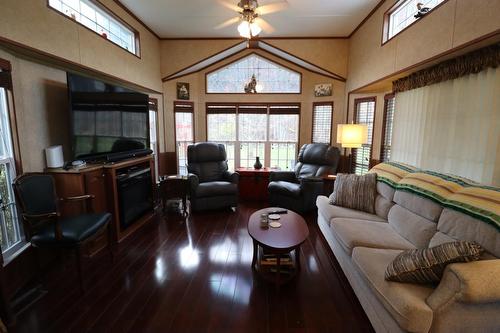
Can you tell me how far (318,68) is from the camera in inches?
184

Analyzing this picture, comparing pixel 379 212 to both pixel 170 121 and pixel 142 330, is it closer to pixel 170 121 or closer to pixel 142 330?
pixel 142 330

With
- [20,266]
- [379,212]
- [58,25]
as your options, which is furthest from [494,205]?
[58,25]

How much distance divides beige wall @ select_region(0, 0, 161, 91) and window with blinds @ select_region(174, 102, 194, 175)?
37.6 inches

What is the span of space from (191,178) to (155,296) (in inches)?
79.6

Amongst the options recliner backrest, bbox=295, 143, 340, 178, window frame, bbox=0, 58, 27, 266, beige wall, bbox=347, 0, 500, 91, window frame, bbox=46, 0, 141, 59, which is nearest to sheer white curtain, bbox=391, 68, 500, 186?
beige wall, bbox=347, 0, 500, 91

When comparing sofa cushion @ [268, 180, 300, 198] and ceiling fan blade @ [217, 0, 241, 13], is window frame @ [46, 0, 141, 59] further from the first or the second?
sofa cushion @ [268, 180, 300, 198]

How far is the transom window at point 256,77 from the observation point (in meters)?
5.05

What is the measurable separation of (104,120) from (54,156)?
69cm

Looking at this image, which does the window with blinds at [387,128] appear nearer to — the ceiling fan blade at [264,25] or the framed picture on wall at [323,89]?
the framed picture on wall at [323,89]

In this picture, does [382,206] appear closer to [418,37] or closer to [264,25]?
[418,37]

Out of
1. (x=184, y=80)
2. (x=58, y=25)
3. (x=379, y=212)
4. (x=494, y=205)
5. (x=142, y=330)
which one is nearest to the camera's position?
(x=494, y=205)

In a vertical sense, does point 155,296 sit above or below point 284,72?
below

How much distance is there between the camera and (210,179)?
437 cm

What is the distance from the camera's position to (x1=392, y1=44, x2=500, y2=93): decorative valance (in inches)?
75.6
